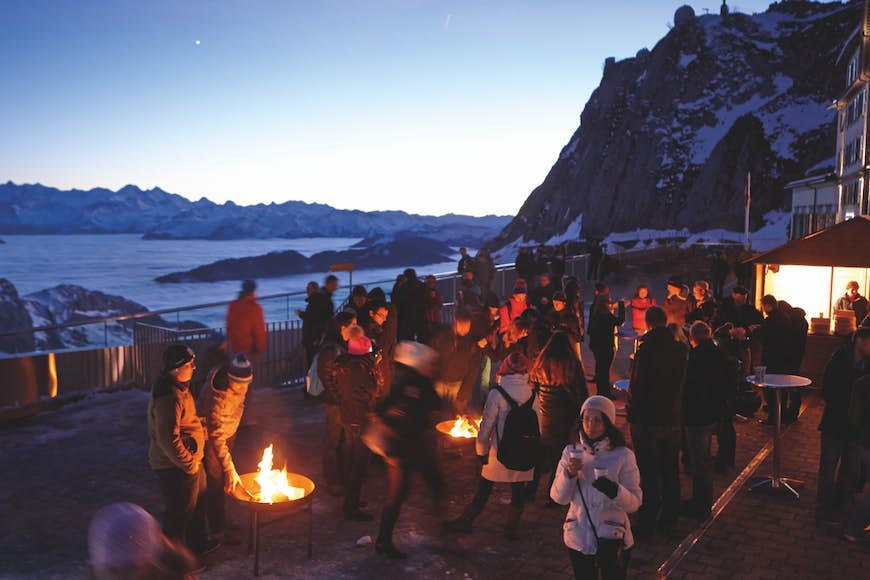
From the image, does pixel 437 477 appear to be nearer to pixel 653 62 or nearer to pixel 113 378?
pixel 113 378

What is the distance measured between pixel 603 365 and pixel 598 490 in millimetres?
6962

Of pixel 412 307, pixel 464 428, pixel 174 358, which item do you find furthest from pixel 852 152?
pixel 174 358

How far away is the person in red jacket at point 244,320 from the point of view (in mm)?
9641

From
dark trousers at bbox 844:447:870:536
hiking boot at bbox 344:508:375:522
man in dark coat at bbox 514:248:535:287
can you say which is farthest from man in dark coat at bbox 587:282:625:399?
man in dark coat at bbox 514:248:535:287

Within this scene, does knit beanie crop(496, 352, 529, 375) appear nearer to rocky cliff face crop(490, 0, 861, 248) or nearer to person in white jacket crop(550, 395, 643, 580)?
person in white jacket crop(550, 395, 643, 580)

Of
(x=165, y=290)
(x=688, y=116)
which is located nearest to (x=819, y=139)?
(x=688, y=116)

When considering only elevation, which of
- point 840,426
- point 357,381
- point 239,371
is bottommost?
point 840,426

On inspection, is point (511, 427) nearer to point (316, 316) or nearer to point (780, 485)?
point (780, 485)

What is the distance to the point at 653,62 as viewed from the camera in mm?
96312

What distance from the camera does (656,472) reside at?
651cm

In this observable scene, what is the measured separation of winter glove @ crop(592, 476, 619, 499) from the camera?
4055 millimetres

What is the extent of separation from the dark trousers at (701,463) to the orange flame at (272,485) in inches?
141

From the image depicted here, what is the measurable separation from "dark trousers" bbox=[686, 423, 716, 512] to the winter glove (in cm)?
299

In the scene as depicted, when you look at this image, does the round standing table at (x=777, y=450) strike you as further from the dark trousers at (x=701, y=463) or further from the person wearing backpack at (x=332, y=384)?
the person wearing backpack at (x=332, y=384)
